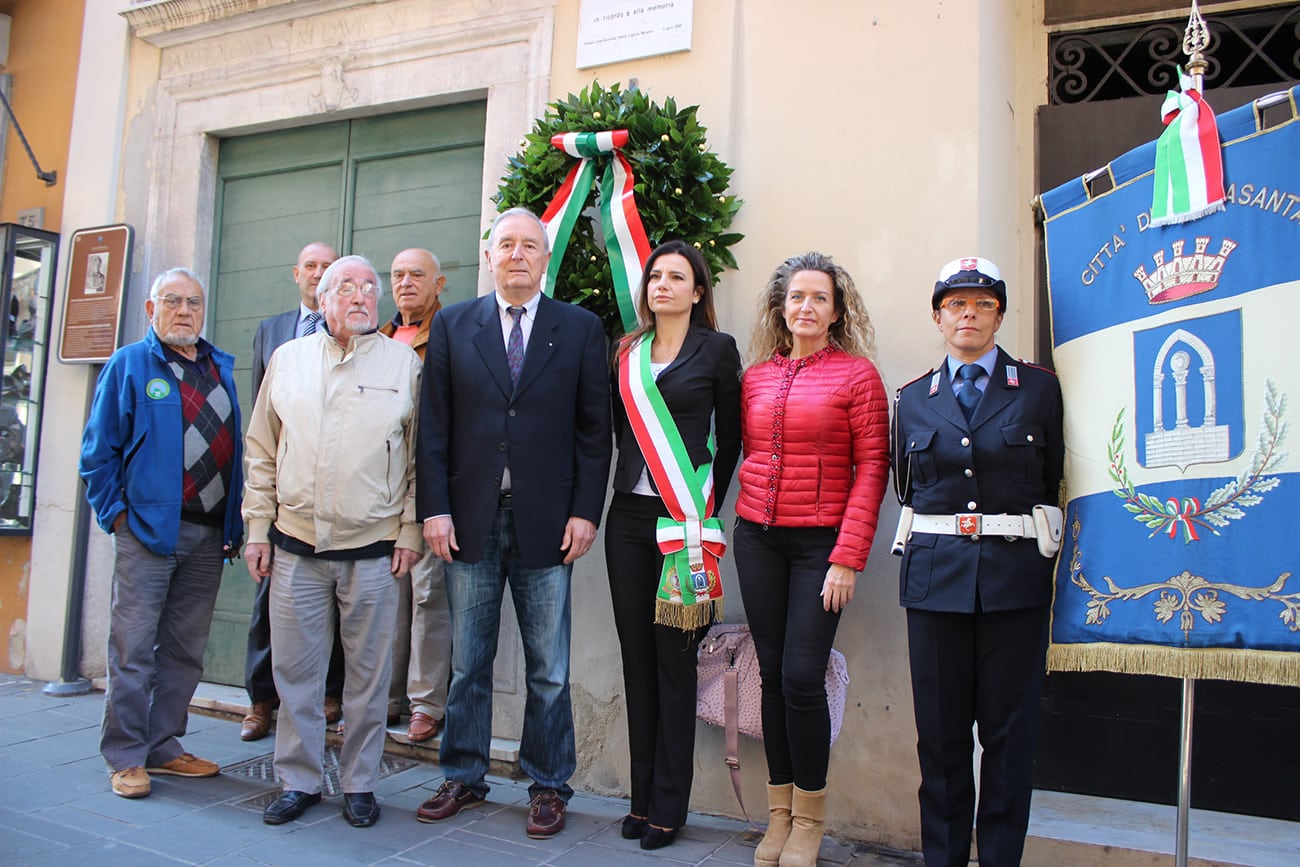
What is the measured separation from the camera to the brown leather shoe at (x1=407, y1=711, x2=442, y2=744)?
14.3 feet

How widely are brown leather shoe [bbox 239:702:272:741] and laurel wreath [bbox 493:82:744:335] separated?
250 centimetres

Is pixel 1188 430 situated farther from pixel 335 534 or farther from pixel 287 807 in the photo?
pixel 287 807

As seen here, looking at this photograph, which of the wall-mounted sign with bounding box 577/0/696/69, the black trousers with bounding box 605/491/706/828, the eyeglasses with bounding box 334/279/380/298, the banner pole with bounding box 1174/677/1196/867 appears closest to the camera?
the banner pole with bounding box 1174/677/1196/867

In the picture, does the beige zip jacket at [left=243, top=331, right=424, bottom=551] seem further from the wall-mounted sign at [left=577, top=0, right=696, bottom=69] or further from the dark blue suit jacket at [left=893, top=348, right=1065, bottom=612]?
the dark blue suit jacket at [left=893, top=348, right=1065, bottom=612]

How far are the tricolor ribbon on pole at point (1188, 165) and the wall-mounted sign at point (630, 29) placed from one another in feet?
7.23

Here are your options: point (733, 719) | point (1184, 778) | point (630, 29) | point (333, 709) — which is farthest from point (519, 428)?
point (1184, 778)

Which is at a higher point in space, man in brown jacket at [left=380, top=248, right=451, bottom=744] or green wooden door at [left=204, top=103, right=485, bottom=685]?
green wooden door at [left=204, top=103, right=485, bottom=685]

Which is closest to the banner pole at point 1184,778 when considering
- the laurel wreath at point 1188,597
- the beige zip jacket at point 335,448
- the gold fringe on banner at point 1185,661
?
the gold fringe on banner at point 1185,661

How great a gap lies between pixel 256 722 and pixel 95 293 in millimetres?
2946

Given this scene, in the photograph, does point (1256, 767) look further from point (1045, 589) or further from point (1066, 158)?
point (1066, 158)

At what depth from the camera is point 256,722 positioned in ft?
15.2

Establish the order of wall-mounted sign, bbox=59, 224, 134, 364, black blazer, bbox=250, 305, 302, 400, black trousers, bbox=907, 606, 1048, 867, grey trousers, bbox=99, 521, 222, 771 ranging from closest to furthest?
1. black trousers, bbox=907, 606, 1048, 867
2. grey trousers, bbox=99, 521, 222, 771
3. black blazer, bbox=250, 305, 302, 400
4. wall-mounted sign, bbox=59, 224, 134, 364

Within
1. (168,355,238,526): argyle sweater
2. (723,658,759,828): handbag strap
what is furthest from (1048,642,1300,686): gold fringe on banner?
(168,355,238,526): argyle sweater

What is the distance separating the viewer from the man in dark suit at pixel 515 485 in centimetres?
351
